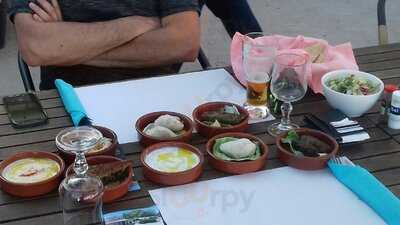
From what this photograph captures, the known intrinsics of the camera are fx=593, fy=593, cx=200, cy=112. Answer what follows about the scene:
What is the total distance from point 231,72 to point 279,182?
0.57 m

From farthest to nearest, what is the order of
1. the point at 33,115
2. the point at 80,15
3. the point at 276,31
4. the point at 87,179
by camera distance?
the point at 276,31 < the point at 80,15 < the point at 33,115 < the point at 87,179

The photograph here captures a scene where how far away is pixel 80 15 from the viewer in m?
1.92

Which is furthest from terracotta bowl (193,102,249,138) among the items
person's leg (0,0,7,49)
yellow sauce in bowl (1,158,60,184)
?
person's leg (0,0,7,49)

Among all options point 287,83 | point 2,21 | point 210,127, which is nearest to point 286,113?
point 287,83

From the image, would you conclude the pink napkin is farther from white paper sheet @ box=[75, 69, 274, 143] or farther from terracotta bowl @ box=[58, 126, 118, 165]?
terracotta bowl @ box=[58, 126, 118, 165]

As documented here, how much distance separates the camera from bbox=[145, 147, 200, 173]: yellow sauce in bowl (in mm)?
1206

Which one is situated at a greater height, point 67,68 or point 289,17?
point 67,68

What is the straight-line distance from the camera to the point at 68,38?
182 centimetres

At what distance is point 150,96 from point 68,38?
16.3 inches

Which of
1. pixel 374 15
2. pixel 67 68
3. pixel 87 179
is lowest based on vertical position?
pixel 374 15

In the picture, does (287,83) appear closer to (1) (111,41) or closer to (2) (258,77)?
(2) (258,77)

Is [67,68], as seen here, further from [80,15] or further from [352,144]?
[352,144]

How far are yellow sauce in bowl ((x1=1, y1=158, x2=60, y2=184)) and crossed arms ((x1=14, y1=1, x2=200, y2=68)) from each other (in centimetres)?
67

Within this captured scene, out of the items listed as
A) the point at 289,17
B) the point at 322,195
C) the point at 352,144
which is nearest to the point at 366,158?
the point at 352,144
